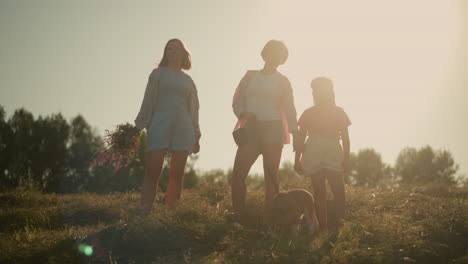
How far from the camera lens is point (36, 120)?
45156 millimetres

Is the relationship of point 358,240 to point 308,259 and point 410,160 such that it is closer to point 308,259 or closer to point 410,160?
point 308,259

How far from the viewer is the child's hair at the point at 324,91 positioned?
602cm

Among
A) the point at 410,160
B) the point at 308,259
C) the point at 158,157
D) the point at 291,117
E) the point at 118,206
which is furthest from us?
the point at 410,160

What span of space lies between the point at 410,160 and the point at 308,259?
40999 millimetres

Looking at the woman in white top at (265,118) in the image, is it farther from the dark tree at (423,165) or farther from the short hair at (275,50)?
the dark tree at (423,165)

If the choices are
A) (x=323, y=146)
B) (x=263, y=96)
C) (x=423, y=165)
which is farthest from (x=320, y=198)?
(x=423, y=165)

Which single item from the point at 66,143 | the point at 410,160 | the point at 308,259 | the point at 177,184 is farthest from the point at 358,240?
the point at 66,143

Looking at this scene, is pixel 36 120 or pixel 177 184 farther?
pixel 36 120

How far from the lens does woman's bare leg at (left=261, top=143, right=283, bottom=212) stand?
5.94 m

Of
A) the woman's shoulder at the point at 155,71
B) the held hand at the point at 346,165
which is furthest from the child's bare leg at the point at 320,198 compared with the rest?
the woman's shoulder at the point at 155,71

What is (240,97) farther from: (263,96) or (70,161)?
(70,161)

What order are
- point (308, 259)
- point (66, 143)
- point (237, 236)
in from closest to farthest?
point (308, 259), point (237, 236), point (66, 143)

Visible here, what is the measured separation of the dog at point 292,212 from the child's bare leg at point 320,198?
155mm

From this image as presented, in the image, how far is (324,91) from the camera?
6016 millimetres
